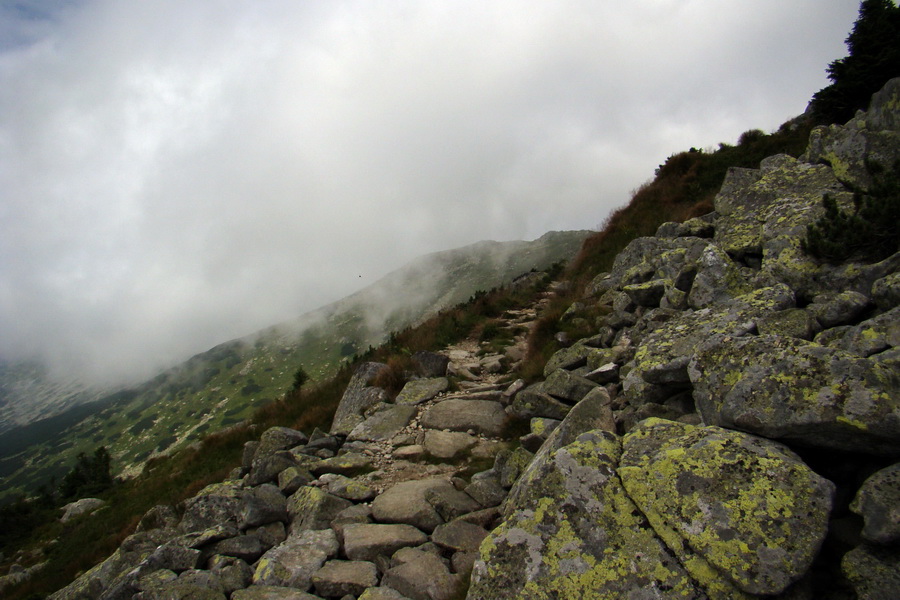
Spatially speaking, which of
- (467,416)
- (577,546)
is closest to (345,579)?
(577,546)

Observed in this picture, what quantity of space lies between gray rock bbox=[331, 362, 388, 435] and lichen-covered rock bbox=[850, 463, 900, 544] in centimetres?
1100

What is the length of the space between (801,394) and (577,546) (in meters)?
2.45

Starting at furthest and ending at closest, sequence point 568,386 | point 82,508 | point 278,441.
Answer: point 82,508 < point 278,441 < point 568,386

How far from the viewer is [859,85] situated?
52.5 feet

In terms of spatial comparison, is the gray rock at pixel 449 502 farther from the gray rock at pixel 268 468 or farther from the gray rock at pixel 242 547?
the gray rock at pixel 268 468

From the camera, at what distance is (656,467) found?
4.29 meters

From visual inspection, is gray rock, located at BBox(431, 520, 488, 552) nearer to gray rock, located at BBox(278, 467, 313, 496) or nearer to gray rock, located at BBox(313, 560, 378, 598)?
gray rock, located at BBox(313, 560, 378, 598)

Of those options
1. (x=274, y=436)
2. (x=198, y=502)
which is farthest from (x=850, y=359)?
(x=274, y=436)

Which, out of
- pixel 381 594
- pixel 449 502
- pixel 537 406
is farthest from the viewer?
pixel 537 406

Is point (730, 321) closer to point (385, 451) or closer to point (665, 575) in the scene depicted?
point (665, 575)

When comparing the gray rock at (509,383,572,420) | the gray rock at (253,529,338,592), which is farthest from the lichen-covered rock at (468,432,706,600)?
the gray rock at (509,383,572,420)

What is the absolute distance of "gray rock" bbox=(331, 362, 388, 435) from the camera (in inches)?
504

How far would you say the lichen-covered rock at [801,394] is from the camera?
350 centimetres

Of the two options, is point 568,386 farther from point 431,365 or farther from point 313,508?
point 431,365
